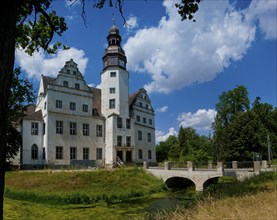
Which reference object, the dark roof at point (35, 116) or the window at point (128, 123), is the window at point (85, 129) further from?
the dark roof at point (35, 116)

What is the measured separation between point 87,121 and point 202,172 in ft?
53.6

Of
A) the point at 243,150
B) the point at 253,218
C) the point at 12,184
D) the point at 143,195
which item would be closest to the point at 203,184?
the point at 143,195

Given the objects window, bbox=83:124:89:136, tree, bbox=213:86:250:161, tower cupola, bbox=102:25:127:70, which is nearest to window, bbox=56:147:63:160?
window, bbox=83:124:89:136

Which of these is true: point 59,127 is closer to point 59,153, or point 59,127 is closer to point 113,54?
point 59,153

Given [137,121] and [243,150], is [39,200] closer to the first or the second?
[137,121]

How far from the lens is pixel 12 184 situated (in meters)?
22.0

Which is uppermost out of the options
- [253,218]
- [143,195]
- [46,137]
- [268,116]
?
[268,116]

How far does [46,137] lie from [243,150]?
23.8m

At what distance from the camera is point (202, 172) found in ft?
83.6

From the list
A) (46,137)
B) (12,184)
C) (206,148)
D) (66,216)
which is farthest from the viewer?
(206,148)

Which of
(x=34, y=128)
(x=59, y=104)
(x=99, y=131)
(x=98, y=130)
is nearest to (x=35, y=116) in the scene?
(x=34, y=128)

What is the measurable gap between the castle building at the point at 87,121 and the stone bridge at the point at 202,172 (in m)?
8.56

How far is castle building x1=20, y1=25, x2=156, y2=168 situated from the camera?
1257 inches

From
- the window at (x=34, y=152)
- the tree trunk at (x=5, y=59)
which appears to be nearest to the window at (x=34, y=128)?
the window at (x=34, y=152)
